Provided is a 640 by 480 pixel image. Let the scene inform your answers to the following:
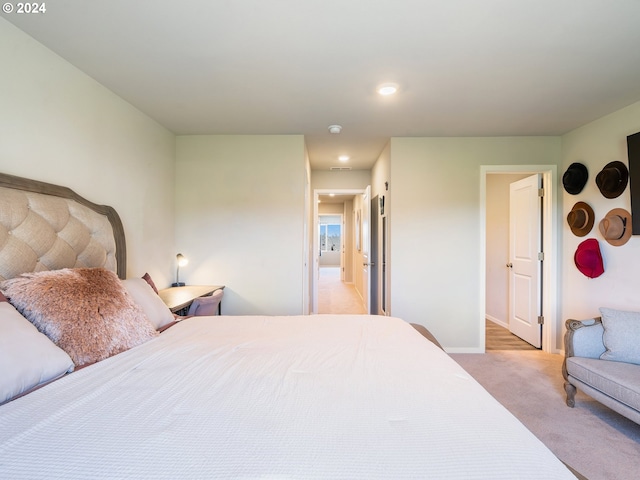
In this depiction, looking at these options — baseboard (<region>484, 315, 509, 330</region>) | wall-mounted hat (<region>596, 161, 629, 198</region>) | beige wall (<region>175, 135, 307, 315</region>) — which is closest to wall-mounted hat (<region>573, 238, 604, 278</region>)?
wall-mounted hat (<region>596, 161, 629, 198</region>)

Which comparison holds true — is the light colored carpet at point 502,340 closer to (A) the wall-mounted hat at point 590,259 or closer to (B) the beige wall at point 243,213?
(A) the wall-mounted hat at point 590,259

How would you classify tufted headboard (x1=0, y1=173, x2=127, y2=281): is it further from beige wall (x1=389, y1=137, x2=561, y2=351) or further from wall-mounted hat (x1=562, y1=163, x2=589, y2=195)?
wall-mounted hat (x1=562, y1=163, x2=589, y2=195)

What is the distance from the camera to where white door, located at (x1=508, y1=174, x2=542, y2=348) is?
136 inches

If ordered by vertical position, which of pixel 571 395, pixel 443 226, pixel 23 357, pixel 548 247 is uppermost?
pixel 443 226

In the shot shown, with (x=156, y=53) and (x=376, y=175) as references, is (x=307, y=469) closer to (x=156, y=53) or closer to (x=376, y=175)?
(x=156, y=53)

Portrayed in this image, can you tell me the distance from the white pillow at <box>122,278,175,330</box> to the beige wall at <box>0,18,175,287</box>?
823mm

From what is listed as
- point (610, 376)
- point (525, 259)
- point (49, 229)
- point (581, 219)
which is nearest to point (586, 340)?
point (610, 376)

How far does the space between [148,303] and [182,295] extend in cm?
94

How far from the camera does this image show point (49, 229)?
5.35 ft

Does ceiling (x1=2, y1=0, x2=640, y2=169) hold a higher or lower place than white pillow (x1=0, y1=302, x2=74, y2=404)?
higher

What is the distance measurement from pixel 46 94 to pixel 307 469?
2429 mm

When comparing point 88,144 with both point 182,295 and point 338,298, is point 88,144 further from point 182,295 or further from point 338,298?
point 338,298

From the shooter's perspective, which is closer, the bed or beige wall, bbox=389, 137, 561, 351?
the bed

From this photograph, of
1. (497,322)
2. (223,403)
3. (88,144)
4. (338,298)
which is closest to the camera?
(223,403)
